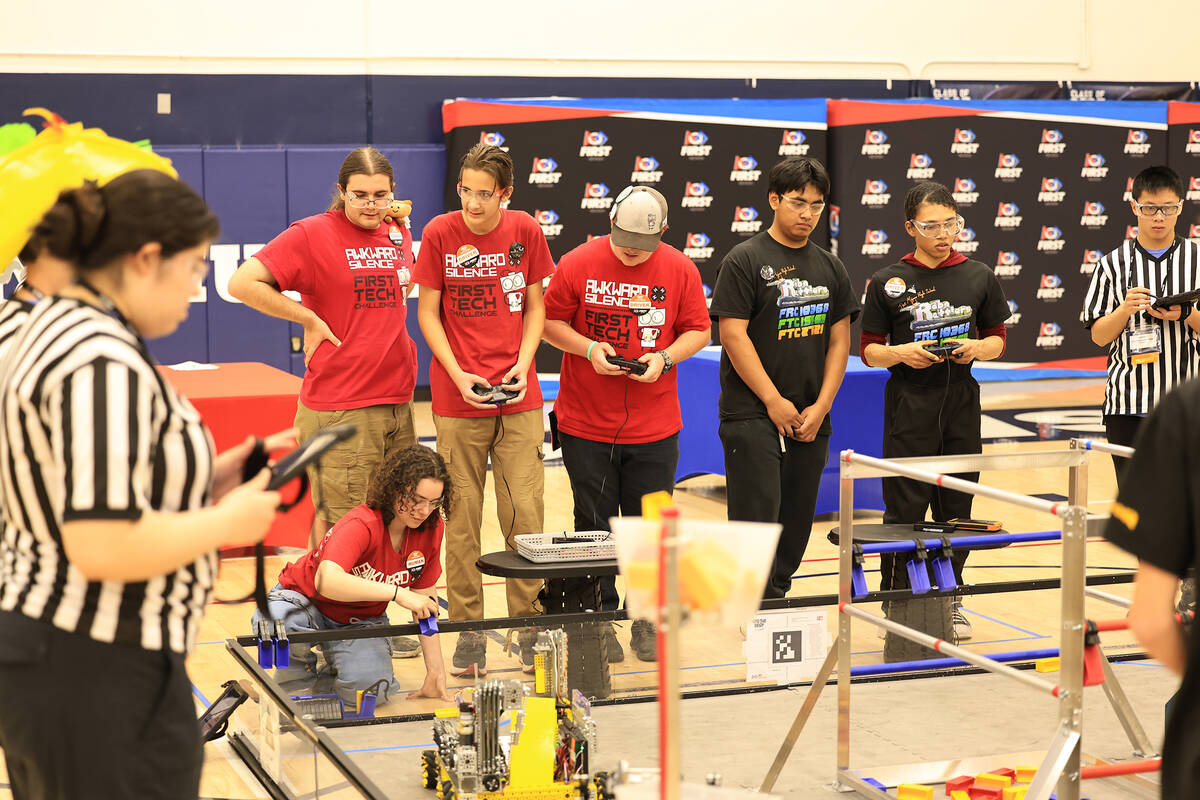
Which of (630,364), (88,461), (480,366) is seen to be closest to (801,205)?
(630,364)

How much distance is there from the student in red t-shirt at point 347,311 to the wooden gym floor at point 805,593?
28.6 inches

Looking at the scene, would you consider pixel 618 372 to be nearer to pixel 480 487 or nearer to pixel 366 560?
pixel 480 487

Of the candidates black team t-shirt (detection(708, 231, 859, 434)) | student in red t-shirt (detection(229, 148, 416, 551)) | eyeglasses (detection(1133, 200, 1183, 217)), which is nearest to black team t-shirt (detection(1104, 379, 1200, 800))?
black team t-shirt (detection(708, 231, 859, 434))

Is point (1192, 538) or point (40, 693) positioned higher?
point (1192, 538)

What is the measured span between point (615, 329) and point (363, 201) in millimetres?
915

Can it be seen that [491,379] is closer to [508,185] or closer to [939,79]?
[508,185]

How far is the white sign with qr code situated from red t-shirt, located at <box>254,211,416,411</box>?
141cm

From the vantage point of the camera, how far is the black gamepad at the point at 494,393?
4230 mm

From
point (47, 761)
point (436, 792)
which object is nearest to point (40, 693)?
point (47, 761)

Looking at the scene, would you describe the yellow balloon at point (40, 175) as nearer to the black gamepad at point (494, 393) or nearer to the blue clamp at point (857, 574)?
the blue clamp at point (857, 574)

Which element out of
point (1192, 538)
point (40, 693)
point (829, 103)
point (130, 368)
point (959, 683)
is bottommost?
point (959, 683)

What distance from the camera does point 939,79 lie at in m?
11.3

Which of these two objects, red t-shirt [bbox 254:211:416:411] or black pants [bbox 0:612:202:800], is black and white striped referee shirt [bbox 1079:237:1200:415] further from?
black pants [bbox 0:612:202:800]

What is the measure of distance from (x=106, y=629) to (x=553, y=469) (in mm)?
6263
